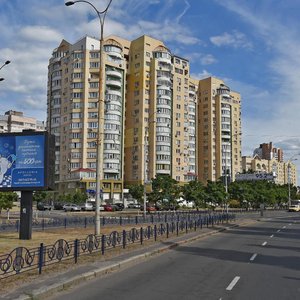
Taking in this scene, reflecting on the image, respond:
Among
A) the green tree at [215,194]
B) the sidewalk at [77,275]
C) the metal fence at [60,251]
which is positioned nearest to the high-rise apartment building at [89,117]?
the green tree at [215,194]

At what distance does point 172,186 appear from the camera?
219ft

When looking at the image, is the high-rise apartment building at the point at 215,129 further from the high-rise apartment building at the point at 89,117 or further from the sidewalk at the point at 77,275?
the sidewalk at the point at 77,275

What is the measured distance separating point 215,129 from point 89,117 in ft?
158

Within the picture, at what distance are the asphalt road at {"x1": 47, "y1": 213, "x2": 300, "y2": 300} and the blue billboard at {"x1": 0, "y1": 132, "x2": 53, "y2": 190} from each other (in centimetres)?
899

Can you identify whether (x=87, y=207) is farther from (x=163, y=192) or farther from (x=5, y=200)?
(x=5, y=200)

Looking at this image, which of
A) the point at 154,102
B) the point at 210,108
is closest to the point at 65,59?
the point at 154,102

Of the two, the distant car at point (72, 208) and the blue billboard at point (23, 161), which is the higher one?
the blue billboard at point (23, 161)

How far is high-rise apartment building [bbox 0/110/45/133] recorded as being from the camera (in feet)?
499

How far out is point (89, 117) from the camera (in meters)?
107

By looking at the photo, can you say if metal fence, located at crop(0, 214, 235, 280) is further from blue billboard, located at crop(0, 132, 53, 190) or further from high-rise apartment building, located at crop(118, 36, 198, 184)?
high-rise apartment building, located at crop(118, 36, 198, 184)

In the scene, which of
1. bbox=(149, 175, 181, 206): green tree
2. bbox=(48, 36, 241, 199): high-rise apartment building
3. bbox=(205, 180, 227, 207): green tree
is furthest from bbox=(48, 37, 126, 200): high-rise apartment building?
bbox=(205, 180, 227, 207): green tree

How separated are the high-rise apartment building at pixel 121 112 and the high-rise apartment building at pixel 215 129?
10253 mm

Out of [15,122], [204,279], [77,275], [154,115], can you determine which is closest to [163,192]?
[154,115]

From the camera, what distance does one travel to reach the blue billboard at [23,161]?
2362cm
